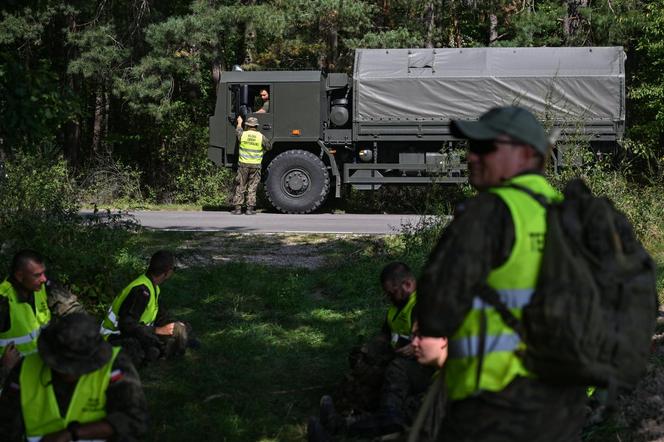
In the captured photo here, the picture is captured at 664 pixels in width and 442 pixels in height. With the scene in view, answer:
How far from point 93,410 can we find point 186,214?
14.3 meters

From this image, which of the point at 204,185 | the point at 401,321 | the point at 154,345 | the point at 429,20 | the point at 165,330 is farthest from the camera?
the point at 429,20

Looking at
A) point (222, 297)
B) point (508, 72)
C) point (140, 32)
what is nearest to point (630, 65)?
point (508, 72)

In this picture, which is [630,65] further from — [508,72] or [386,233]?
[386,233]

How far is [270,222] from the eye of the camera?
635 inches

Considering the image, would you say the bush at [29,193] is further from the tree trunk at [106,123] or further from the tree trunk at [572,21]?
the tree trunk at [572,21]

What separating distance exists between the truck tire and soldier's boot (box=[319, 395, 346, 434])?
42.0 feet

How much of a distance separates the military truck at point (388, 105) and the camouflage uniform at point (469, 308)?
15427mm

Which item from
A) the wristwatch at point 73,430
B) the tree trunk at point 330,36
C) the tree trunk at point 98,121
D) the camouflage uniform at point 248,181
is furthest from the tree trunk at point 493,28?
the wristwatch at point 73,430

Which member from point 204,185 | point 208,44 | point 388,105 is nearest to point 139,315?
point 388,105

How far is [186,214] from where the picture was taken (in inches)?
713

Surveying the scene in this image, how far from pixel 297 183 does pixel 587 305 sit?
16.0 metres

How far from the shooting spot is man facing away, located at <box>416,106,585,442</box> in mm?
2824

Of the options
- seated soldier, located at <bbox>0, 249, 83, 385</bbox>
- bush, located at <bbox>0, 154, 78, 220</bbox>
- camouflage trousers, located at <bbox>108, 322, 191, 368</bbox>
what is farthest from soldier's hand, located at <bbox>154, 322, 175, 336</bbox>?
bush, located at <bbox>0, 154, 78, 220</bbox>

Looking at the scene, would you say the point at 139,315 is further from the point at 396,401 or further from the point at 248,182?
the point at 248,182
